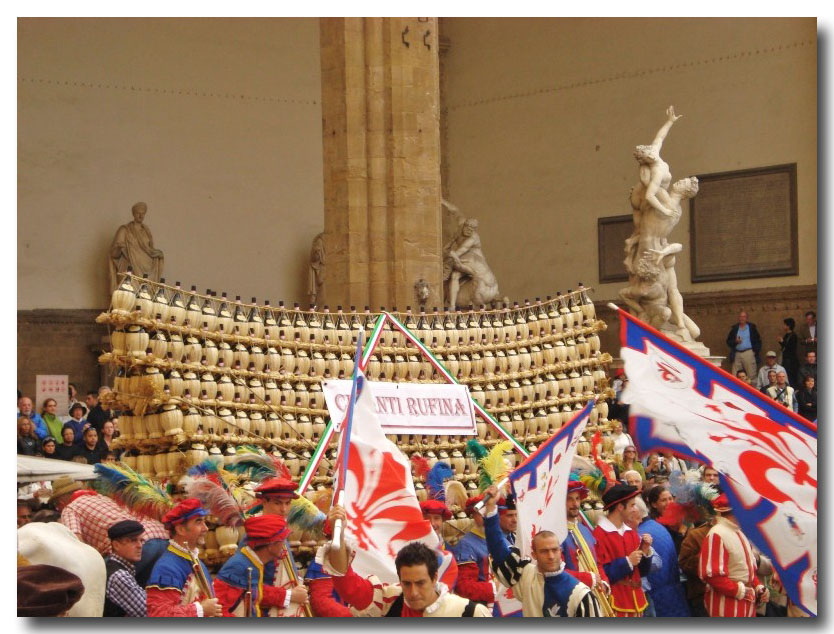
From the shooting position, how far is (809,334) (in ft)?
77.5

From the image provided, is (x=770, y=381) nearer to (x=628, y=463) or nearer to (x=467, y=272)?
(x=467, y=272)

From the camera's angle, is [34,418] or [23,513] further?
[34,418]

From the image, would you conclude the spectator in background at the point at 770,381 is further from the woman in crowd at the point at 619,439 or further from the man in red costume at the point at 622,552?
the man in red costume at the point at 622,552

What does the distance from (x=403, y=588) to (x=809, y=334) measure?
56.5ft

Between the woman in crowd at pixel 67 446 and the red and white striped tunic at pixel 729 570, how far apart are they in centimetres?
725

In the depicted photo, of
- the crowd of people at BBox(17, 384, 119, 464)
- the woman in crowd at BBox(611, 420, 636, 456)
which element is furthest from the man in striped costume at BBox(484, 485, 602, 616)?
the crowd of people at BBox(17, 384, 119, 464)

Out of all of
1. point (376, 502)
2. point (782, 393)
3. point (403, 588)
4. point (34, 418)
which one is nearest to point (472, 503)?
point (376, 502)

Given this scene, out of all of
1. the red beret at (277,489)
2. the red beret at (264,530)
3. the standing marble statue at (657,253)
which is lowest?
the red beret at (264,530)

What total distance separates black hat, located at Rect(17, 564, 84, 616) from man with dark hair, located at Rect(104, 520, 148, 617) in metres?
0.42

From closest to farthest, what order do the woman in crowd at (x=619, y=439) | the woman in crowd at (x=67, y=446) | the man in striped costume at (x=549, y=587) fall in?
the man in striped costume at (x=549, y=587), the woman in crowd at (x=619, y=439), the woman in crowd at (x=67, y=446)

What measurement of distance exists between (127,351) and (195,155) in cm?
1520

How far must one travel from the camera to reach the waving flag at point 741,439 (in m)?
9.02

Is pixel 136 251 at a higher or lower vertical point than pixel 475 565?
higher

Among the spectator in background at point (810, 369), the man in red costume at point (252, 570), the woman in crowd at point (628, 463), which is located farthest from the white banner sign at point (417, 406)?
the spectator in background at point (810, 369)
